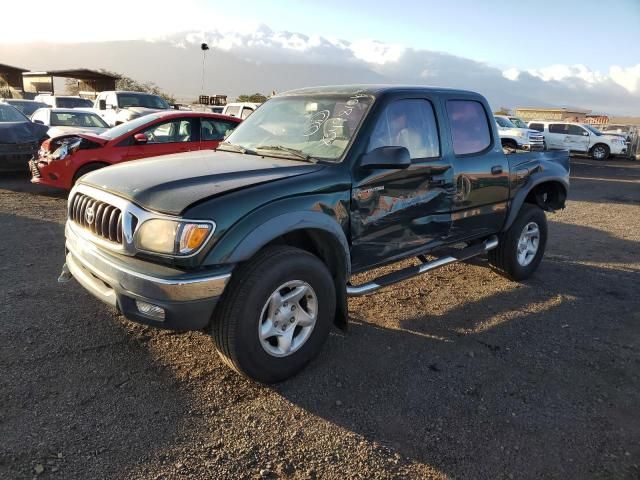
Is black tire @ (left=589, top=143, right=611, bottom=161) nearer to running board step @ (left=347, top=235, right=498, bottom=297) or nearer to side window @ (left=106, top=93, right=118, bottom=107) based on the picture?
side window @ (left=106, top=93, right=118, bottom=107)

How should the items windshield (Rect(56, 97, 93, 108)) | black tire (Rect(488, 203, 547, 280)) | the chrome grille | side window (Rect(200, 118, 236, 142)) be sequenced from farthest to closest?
windshield (Rect(56, 97, 93, 108)) → side window (Rect(200, 118, 236, 142)) → black tire (Rect(488, 203, 547, 280)) → the chrome grille

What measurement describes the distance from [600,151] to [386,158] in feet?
84.6

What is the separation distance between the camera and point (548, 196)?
6.00 metres

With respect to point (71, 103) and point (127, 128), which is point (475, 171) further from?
point (71, 103)

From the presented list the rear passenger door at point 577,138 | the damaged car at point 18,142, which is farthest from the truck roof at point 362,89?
the rear passenger door at point 577,138

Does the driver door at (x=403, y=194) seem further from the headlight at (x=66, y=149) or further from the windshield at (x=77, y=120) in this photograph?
the windshield at (x=77, y=120)

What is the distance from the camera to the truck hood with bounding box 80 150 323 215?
9.66 ft

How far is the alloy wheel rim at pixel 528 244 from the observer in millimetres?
5512

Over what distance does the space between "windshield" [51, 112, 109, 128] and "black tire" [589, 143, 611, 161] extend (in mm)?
22785

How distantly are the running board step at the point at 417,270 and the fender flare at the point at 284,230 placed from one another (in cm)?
29

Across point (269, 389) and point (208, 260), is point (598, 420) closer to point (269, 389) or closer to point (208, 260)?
point (269, 389)

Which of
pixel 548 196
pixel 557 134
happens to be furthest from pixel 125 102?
pixel 557 134

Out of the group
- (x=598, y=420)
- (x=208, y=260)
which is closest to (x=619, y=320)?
(x=598, y=420)

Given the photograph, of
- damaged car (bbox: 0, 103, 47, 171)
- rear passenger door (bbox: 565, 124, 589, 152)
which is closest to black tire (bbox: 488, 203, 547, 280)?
damaged car (bbox: 0, 103, 47, 171)
